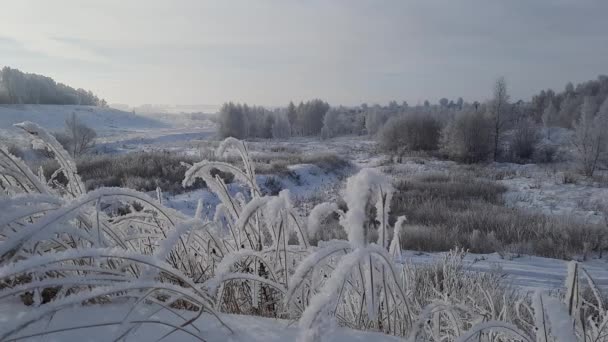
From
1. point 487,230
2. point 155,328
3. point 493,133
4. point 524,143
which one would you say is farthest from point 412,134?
point 155,328

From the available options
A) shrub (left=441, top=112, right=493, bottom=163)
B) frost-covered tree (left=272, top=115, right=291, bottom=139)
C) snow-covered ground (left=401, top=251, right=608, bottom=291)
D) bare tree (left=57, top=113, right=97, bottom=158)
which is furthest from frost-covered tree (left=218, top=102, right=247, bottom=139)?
snow-covered ground (left=401, top=251, right=608, bottom=291)

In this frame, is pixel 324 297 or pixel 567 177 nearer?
pixel 324 297

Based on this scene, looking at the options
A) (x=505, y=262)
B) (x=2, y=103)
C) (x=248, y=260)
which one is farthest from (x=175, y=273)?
(x=2, y=103)

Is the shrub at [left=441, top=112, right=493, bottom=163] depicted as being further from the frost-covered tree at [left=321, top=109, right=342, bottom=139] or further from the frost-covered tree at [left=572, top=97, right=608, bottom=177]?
the frost-covered tree at [left=321, top=109, right=342, bottom=139]

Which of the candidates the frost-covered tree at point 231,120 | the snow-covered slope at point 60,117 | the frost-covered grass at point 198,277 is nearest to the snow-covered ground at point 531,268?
the frost-covered grass at point 198,277

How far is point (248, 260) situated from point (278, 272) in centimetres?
13

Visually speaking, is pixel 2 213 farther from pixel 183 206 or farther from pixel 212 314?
pixel 183 206

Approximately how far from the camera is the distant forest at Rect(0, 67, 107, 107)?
57781 millimetres

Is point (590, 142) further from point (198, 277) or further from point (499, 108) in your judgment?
point (198, 277)

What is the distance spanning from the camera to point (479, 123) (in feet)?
96.6

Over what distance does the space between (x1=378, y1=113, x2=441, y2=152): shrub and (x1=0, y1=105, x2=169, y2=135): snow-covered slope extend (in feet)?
100

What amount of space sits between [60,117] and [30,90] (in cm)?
1506

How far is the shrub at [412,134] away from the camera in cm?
3497

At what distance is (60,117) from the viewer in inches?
2162
